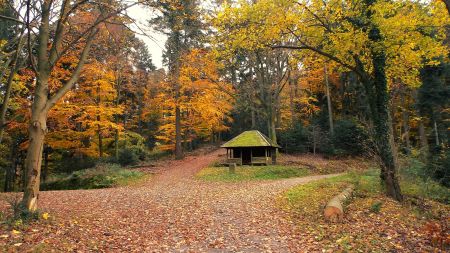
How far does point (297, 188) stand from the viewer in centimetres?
1273

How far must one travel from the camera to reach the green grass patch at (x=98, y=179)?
684 inches

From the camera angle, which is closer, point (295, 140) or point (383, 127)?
point (383, 127)

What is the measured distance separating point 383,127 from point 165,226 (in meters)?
8.20

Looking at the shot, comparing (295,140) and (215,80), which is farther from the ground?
(215,80)

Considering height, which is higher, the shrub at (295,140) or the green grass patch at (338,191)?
the shrub at (295,140)

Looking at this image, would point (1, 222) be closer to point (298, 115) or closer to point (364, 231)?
point (364, 231)

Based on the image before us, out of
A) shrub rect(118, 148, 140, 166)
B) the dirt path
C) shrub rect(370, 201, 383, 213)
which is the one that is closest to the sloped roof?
shrub rect(118, 148, 140, 166)

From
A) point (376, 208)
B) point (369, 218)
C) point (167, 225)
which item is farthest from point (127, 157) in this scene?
point (369, 218)

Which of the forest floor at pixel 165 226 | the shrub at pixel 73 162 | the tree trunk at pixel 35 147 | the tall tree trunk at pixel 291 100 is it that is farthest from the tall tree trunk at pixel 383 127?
the tall tree trunk at pixel 291 100

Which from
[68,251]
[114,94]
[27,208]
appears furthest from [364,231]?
[114,94]

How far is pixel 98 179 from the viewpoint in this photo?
58.2 ft

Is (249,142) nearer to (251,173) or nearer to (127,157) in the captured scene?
(251,173)

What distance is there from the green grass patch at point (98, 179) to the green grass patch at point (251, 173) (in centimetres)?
412

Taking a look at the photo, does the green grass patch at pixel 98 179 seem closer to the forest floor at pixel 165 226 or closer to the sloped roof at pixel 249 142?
the forest floor at pixel 165 226
